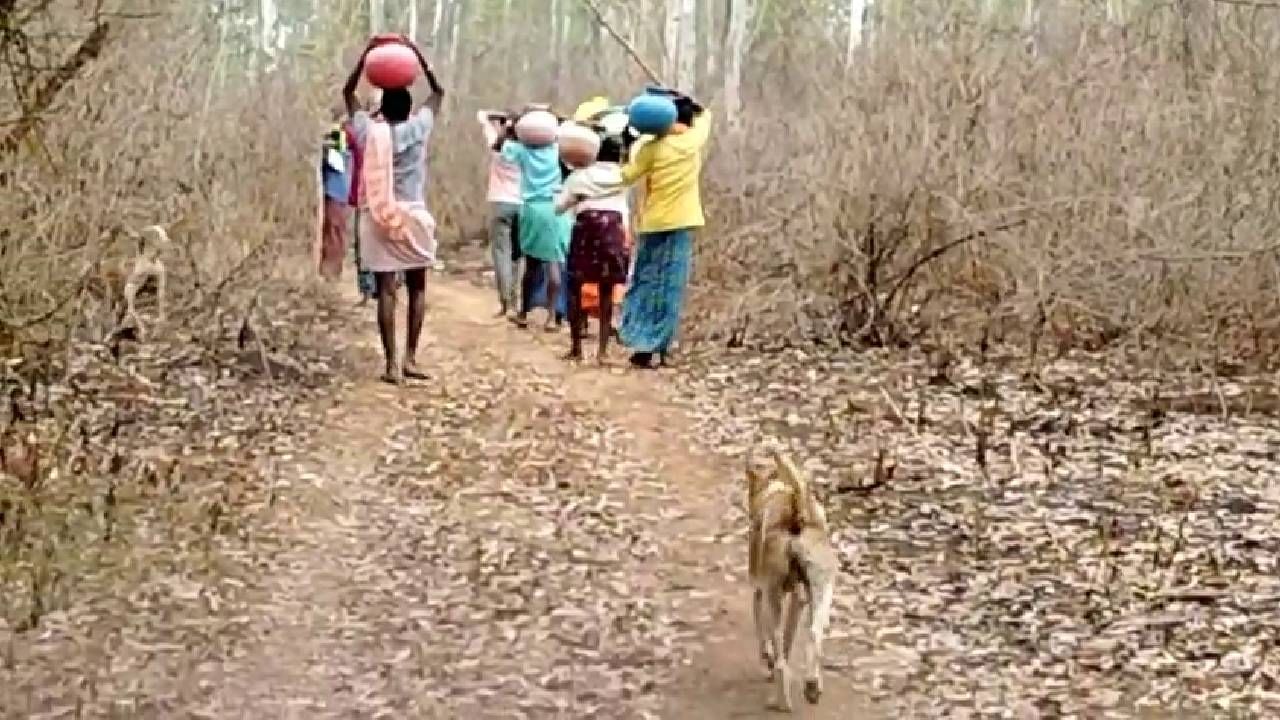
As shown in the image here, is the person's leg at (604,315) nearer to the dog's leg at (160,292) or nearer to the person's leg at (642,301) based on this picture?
the person's leg at (642,301)

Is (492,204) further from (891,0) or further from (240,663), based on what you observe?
(240,663)

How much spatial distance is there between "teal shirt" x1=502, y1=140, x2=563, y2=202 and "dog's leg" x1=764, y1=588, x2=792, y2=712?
9.34 metres

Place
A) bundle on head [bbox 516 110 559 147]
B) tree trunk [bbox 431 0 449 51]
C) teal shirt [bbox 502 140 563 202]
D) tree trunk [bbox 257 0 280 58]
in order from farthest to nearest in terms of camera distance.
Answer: tree trunk [bbox 431 0 449 51], tree trunk [bbox 257 0 280 58], teal shirt [bbox 502 140 563 202], bundle on head [bbox 516 110 559 147]

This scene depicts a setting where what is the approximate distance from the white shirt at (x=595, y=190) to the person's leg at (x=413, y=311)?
5.78 ft

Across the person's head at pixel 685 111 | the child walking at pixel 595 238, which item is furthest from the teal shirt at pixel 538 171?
the person's head at pixel 685 111

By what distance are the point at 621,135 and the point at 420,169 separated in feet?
9.58

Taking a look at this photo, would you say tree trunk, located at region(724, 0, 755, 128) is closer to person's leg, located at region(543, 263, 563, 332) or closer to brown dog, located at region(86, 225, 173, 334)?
person's leg, located at region(543, 263, 563, 332)

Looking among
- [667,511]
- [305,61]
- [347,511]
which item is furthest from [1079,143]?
[305,61]

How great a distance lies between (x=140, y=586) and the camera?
7617 mm

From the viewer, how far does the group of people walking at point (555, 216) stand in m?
11.8

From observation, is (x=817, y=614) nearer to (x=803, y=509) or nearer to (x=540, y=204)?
(x=803, y=509)

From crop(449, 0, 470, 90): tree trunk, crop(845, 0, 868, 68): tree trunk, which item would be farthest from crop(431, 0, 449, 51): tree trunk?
crop(845, 0, 868, 68): tree trunk

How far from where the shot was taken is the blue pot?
40.8 feet

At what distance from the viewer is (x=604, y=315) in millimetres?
13500
